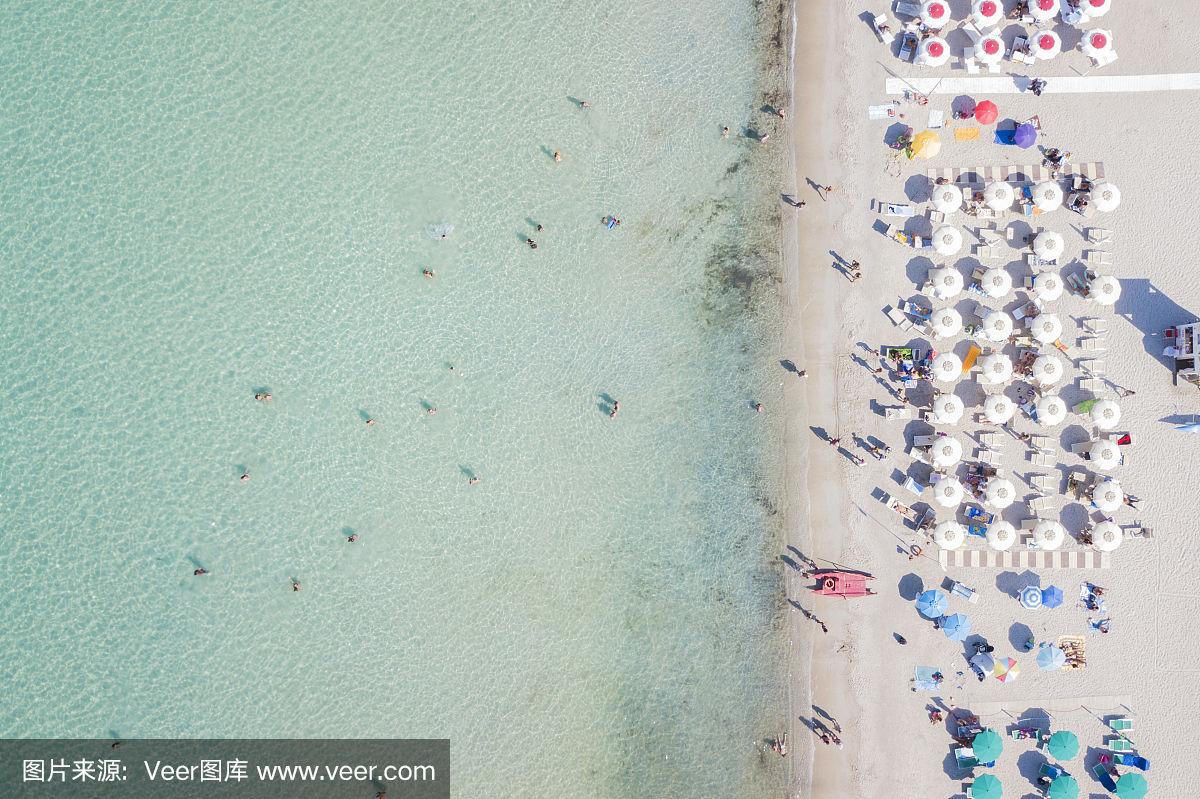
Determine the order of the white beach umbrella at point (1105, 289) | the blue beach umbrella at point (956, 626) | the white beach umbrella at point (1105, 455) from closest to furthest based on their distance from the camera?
the blue beach umbrella at point (956, 626) < the white beach umbrella at point (1105, 455) < the white beach umbrella at point (1105, 289)

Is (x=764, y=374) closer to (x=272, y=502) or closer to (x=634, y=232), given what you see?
(x=634, y=232)

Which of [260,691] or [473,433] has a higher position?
[473,433]

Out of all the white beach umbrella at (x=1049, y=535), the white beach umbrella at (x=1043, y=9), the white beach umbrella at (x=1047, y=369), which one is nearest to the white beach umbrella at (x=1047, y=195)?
the white beach umbrella at (x=1047, y=369)

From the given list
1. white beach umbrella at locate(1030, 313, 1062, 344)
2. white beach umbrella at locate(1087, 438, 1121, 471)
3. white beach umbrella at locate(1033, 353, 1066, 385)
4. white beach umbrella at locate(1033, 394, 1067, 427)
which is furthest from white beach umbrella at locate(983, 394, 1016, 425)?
white beach umbrella at locate(1087, 438, 1121, 471)

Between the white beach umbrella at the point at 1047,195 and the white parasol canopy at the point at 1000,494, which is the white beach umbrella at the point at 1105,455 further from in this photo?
the white beach umbrella at the point at 1047,195

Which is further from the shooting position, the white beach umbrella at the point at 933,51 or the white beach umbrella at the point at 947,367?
the white beach umbrella at the point at 933,51

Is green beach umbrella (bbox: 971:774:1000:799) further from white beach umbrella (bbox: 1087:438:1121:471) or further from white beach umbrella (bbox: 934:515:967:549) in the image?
white beach umbrella (bbox: 1087:438:1121:471)

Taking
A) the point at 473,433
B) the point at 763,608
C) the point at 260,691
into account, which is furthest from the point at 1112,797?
the point at 260,691
